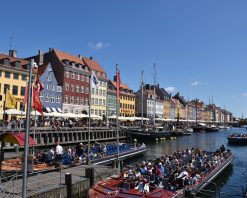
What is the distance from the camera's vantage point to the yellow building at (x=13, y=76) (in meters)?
55.5

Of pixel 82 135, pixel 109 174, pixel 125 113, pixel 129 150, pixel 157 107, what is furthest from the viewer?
pixel 157 107

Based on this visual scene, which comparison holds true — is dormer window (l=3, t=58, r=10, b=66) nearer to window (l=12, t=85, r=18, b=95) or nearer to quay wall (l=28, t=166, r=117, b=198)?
window (l=12, t=85, r=18, b=95)

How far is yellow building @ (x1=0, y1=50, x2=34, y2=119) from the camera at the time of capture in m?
55.5

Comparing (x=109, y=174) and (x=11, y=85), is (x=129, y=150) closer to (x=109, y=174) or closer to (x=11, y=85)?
(x=109, y=174)

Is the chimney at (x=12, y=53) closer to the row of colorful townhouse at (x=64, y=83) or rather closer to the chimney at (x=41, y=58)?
the row of colorful townhouse at (x=64, y=83)

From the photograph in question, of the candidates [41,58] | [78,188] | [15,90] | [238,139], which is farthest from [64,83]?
[78,188]

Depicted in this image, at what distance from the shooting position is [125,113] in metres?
101

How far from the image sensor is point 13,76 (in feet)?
188

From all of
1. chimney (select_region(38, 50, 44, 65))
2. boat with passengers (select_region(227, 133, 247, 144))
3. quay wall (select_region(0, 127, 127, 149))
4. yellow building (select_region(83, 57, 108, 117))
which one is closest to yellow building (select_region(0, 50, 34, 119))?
quay wall (select_region(0, 127, 127, 149))

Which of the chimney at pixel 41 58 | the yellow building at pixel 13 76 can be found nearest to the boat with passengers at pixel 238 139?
the yellow building at pixel 13 76

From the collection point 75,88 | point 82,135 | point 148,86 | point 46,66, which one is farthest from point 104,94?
point 148,86

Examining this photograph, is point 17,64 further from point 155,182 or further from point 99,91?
point 155,182

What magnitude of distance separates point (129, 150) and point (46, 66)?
1352 inches

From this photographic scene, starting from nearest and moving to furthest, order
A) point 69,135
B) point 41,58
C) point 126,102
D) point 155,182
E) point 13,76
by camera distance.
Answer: point 155,182 → point 69,135 → point 13,76 → point 41,58 → point 126,102
